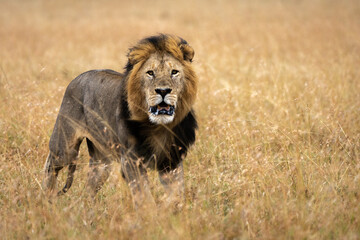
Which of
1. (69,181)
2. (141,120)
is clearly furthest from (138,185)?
(69,181)

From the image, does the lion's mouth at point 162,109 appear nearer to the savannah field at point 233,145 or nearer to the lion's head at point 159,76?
the lion's head at point 159,76

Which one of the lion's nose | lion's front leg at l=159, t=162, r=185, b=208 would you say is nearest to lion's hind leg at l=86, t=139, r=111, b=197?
lion's front leg at l=159, t=162, r=185, b=208

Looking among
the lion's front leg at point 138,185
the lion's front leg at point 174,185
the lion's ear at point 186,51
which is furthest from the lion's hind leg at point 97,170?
the lion's ear at point 186,51

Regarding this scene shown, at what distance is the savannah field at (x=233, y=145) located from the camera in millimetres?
3242

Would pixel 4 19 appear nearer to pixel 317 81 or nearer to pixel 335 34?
pixel 335 34

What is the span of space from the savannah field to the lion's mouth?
0.58m

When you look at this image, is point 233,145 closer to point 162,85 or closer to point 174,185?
point 174,185

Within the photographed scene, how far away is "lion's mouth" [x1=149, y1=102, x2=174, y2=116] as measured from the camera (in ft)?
11.7

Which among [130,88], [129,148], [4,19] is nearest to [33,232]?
[129,148]

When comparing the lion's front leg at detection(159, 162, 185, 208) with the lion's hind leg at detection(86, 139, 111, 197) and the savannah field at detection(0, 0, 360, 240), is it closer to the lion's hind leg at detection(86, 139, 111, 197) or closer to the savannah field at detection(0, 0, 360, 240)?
the savannah field at detection(0, 0, 360, 240)

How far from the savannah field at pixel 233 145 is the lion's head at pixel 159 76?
0.61 metres

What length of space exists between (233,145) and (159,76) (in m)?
1.28

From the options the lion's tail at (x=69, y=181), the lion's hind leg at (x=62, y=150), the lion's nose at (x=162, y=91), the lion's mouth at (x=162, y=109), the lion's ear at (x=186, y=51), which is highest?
the lion's ear at (x=186, y=51)

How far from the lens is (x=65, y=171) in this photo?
495 cm
